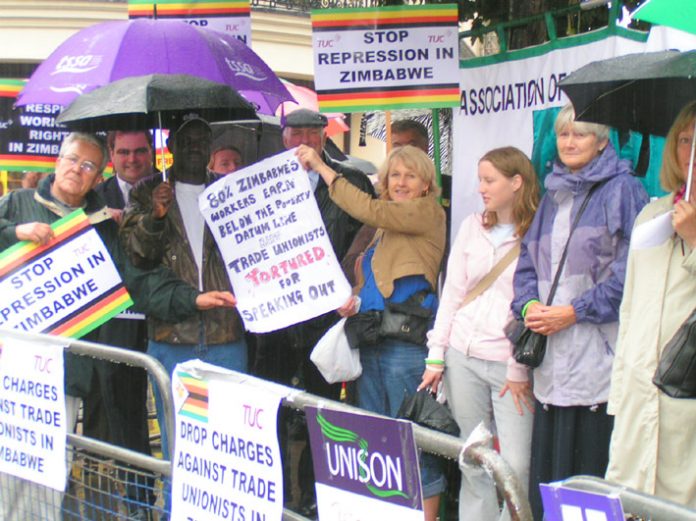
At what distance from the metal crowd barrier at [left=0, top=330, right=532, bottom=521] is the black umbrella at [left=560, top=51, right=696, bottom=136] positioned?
5.57ft

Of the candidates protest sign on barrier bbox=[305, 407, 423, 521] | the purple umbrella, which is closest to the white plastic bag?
the purple umbrella

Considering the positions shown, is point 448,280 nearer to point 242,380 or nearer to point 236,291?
point 236,291

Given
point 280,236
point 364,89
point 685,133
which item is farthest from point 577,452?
point 364,89

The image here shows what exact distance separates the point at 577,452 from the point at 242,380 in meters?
1.65

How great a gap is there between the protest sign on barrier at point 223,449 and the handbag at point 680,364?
129cm

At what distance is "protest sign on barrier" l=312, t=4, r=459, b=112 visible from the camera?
5.82m

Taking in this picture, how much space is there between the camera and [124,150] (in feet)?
19.5

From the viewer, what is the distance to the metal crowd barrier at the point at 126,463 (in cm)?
247

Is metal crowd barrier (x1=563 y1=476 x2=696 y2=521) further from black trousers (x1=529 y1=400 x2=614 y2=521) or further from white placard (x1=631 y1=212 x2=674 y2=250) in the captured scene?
black trousers (x1=529 y1=400 x2=614 y2=521)

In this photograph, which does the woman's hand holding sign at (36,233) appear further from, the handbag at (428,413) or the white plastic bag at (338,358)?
the handbag at (428,413)

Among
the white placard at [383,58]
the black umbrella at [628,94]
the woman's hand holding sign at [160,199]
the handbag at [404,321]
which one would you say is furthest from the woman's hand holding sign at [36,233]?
the black umbrella at [628,94]

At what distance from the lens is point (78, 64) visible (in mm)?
5590

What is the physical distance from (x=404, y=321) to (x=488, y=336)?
20.0 inches

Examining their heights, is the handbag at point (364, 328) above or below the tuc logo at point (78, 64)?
below
